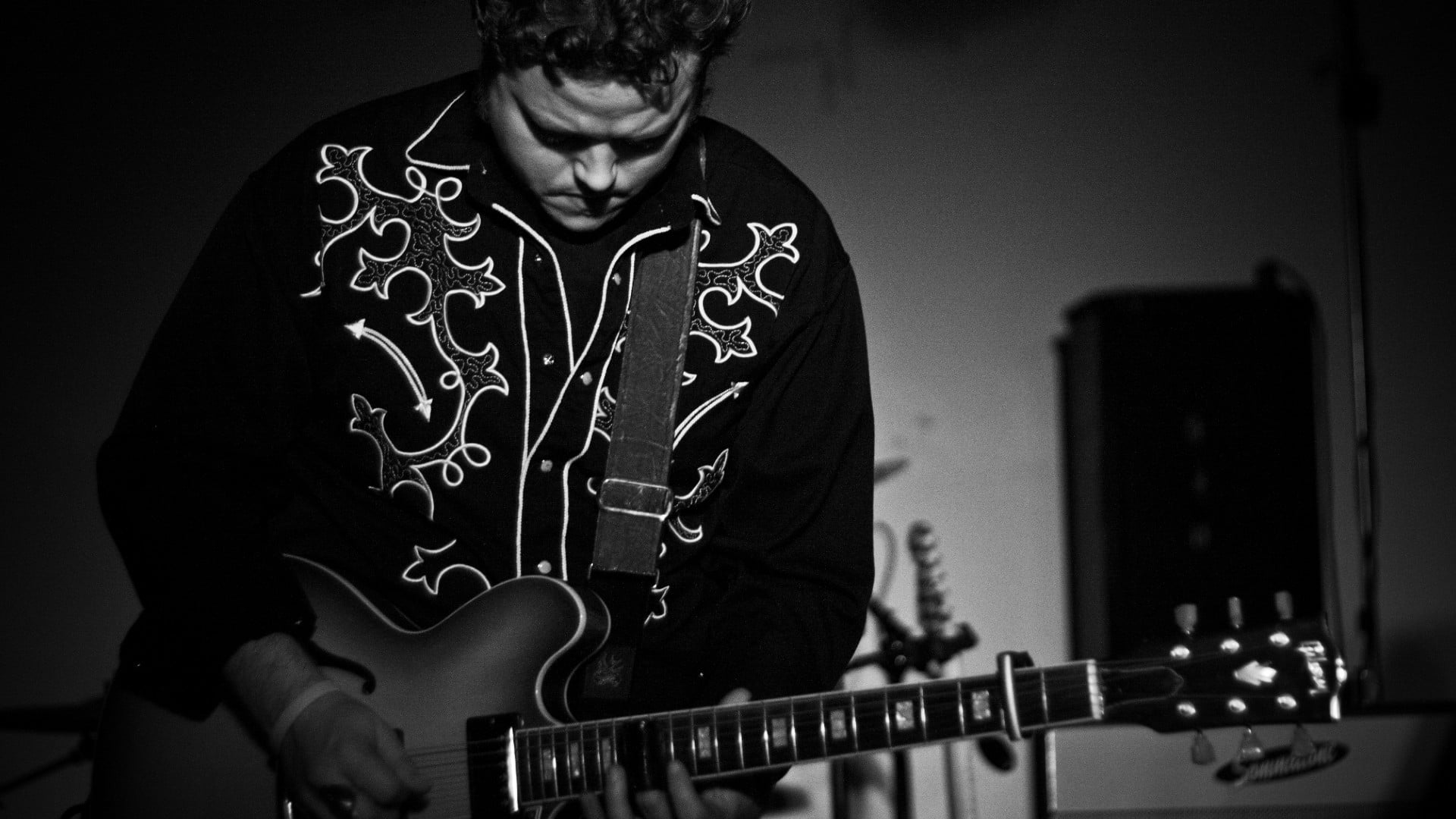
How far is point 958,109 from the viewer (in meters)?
3.37

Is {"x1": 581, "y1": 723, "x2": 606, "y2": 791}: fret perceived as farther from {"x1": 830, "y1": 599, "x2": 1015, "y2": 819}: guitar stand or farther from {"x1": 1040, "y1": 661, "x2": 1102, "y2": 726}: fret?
{"x1": 830, "y1": 599, "x2": 1015, "y2": 819}: guitar stand

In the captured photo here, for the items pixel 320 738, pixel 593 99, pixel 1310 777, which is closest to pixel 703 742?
pixel 320 738

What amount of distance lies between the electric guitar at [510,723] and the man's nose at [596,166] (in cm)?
48

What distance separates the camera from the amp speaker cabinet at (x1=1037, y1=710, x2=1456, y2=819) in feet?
7.52

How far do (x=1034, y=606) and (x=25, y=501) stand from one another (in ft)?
8.72

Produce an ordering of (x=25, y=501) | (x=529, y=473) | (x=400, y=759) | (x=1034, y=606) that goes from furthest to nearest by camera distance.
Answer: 1. (x=1034, y=606)
2. (x=25, y=501)
3. (x=529, y=473)
4. (x=400, y=759)

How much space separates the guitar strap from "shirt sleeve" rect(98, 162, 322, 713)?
1.25 feet

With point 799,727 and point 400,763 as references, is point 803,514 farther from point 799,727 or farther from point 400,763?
point 400,763

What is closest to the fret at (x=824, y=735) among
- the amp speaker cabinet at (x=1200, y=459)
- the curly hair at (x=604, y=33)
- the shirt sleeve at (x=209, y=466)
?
the shirt sleeve at (x=209, y=466)

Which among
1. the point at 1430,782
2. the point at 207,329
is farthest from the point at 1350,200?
the point at 207,329

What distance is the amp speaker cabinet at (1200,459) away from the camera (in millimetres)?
2793

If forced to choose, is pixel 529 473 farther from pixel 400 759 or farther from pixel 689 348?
pixel 400 759

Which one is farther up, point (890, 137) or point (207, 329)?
point (890, 137)

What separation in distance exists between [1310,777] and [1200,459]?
80 centimetres
